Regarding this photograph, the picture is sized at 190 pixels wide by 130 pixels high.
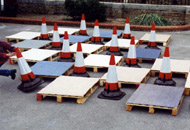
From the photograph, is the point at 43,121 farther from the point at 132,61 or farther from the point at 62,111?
the point at 132,61

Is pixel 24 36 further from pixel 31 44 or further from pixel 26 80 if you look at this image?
pixel 26 80

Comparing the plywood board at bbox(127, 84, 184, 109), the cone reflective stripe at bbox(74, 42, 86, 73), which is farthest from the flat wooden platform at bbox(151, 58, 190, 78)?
the cone reflective stripe at bbox(74, 42, 86, 73)

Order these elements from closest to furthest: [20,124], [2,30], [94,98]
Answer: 1. [20,124]
2. [94,98]
3. [2,30]

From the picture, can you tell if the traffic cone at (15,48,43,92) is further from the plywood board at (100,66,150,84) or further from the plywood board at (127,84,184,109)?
the plywood board at (127,84,184,109)

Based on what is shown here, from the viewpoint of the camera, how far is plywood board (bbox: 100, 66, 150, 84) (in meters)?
8.91

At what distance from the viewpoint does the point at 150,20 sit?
16438mm

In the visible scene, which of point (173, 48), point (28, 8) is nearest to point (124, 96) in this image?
point (173, 48)

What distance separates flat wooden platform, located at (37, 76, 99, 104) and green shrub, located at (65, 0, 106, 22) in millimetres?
8331

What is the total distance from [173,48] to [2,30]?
727cm

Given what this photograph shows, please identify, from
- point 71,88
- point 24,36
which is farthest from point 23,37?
point 71,88

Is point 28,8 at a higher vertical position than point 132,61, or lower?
higher

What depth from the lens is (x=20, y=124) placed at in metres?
7.07

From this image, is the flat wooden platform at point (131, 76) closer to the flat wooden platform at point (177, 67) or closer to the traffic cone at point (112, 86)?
the flat wooden platform at point (177, 67)

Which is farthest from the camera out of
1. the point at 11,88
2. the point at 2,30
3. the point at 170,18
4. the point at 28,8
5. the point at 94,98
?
the point at 28,8
